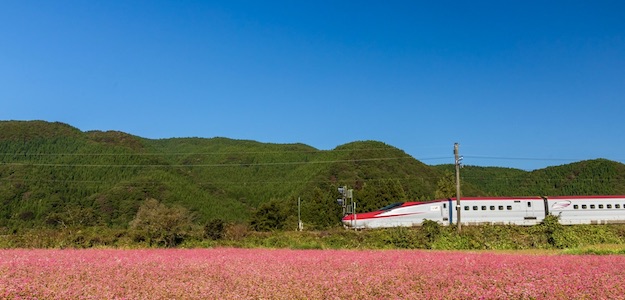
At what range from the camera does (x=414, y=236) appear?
24.4 meters

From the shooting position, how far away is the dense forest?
277 ft

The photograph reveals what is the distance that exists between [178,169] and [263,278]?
501 ft

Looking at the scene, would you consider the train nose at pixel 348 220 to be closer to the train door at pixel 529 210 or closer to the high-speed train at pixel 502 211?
the high-speed train at pixel 502 211

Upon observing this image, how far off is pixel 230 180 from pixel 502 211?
381 ft

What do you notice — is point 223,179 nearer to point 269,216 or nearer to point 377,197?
point 377,197

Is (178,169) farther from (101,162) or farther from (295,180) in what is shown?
(295,180)

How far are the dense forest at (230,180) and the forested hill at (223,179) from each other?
0.89 feet

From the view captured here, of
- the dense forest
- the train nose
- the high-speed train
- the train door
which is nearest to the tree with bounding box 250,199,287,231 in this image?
the dense forest

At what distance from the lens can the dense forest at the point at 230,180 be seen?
84.6 metres

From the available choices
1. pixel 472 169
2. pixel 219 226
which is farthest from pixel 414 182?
pixel 219 226

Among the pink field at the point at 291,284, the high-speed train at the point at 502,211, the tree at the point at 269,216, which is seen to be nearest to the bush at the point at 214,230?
the high-speed train at the point at 502,211

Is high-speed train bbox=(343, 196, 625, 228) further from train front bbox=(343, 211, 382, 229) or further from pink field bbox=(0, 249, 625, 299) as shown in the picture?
pink field bbox=(0, 249, 625, 299)

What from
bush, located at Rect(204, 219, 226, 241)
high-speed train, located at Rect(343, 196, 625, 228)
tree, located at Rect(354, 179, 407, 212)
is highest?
tree, located at Rect(354, 179, 407, 212)

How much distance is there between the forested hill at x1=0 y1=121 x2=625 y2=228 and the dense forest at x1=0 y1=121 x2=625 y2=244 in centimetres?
27
